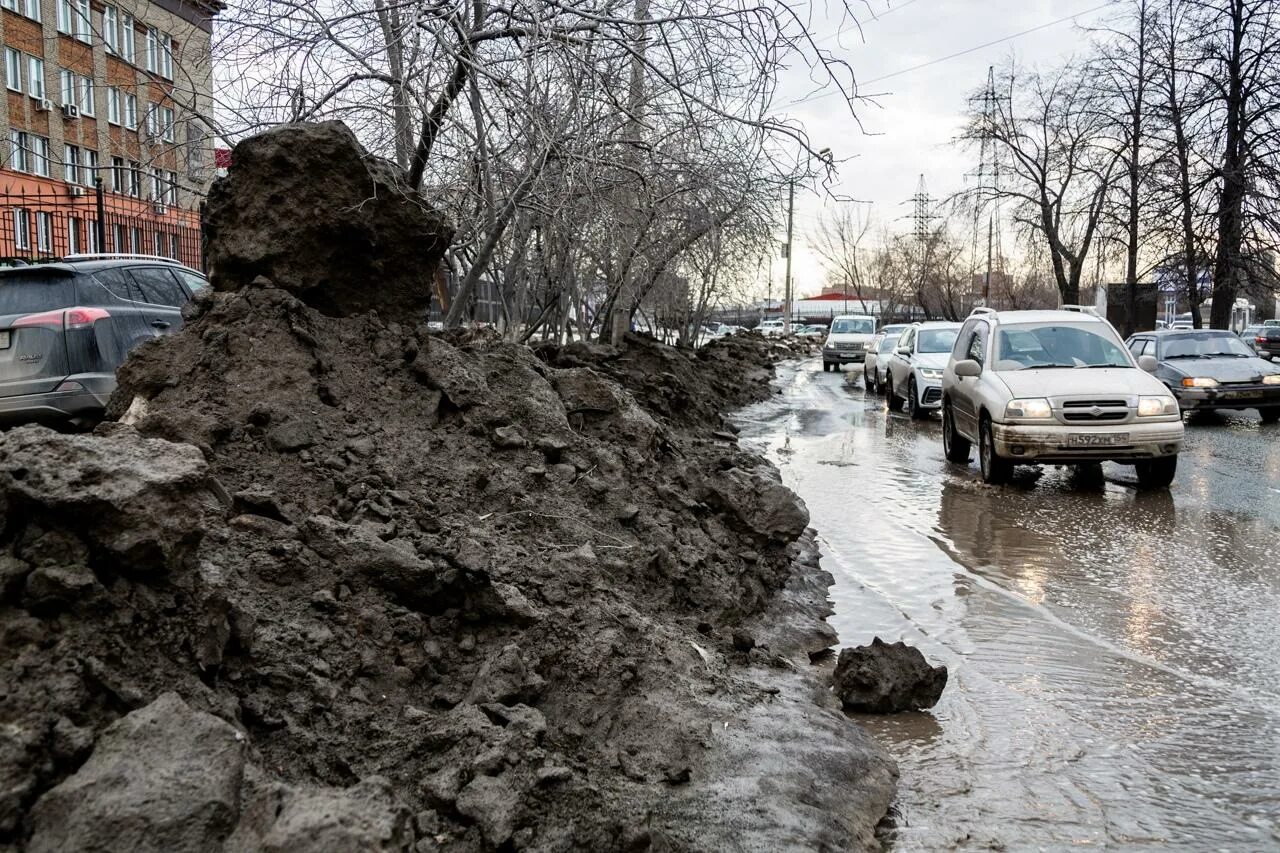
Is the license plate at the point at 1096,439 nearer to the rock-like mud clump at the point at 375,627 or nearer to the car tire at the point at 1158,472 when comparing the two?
the car tire at the point at 1158,472

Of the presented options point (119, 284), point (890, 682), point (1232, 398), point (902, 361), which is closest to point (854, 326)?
point (902, 361)

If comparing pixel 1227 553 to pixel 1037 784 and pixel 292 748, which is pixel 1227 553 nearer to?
pixel 1037 784

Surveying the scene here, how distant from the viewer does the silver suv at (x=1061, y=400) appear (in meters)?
10.4

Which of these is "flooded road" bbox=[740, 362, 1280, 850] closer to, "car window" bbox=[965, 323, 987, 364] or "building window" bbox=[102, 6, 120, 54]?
"car window" bbox=[965, 323, 987, 364]

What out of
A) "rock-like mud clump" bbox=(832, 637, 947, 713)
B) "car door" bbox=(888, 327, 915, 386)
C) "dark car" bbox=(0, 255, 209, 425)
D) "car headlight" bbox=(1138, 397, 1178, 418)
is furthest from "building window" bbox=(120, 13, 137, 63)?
"car door" bbox=(888, 327, 915, 386)

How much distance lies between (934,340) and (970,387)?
9.34m

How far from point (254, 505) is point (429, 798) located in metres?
1.55

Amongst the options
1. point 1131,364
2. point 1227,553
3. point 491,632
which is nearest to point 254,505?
point 491,632

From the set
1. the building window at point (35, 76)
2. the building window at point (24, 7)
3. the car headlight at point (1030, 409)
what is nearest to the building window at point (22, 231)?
the building window at point (24, 7)

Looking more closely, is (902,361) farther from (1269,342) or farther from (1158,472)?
(1269,342)

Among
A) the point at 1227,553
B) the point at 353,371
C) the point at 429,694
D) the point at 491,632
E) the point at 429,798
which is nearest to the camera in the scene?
the point at 429,798

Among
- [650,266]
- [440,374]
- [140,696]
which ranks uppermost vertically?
[650,266]

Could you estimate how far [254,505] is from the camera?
4043 millimetres

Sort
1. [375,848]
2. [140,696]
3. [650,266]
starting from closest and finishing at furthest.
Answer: [375,848] < [140,696] < [650,266]
